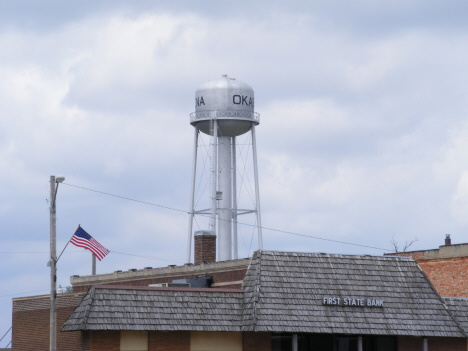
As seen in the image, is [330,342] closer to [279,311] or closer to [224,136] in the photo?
[279,311]

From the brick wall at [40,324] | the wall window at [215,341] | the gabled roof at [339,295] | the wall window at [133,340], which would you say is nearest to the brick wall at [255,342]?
the wall window at [215,341]

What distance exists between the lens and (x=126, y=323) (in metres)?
33.2

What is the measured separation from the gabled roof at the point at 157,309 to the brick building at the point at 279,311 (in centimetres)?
4

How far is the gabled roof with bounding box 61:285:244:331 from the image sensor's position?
3297 cm

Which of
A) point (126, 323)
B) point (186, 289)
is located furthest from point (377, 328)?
point (126, 323)

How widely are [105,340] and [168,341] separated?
7.90 feet

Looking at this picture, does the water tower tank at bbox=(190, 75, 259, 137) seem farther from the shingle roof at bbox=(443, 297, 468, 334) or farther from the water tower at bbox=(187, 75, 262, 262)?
the shingle roof at bbox=(443, 297, 468, 334)

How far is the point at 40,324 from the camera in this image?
37531 millimetres

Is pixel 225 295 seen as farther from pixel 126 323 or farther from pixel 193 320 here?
pixel 126 323

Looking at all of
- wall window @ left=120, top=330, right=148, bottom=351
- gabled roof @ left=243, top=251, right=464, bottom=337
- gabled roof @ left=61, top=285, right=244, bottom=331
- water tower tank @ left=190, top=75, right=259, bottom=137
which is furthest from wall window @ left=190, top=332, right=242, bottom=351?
water tower tank @ left=190, top=75, right=259, bottom=137

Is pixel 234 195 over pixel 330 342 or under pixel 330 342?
over

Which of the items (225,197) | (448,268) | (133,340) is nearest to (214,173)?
(225,197)

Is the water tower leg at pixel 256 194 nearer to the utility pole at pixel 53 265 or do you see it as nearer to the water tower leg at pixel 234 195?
the water tower leg at pixel 234 195

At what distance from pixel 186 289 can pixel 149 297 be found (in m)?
1.56
